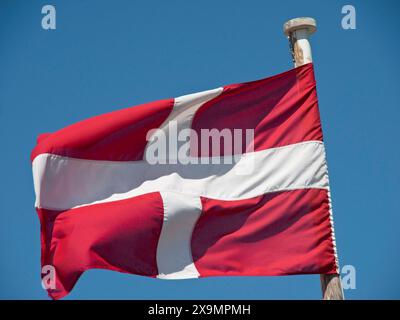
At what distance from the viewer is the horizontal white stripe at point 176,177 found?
9.42 m

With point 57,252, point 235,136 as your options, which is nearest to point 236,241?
point 235,136

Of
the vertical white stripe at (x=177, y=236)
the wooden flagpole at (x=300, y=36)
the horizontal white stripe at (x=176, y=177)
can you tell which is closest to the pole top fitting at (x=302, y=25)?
the wooden flagpole at (x=300, y=36)

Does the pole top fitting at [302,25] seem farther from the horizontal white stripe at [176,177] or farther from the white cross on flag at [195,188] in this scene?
the horizontal white stripe at [176,177]

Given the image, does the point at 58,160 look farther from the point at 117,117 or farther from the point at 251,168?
the point at 251,168

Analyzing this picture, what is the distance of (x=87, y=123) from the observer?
9.81m

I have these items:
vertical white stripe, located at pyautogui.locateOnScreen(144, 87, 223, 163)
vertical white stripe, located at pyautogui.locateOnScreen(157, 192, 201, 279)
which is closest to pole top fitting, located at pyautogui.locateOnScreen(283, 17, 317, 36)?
vertical white stripe, located at pyautogui.locateOnScreen(144, 87, 223, 163)

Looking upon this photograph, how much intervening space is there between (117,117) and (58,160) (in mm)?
878

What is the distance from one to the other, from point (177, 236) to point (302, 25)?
9.53 feet

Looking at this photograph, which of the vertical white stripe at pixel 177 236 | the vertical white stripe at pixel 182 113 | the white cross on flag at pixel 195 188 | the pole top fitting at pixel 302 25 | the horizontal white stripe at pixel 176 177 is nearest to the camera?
the white cross on flag at pixel 195 188

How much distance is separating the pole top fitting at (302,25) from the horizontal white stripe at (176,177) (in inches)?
55.0

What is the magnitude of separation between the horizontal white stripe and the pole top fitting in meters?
1.40

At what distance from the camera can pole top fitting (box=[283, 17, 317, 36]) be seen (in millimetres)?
9688

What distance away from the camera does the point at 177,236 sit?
9414 millimetres

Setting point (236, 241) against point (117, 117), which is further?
point (117, 117)
